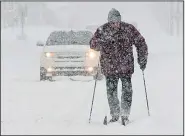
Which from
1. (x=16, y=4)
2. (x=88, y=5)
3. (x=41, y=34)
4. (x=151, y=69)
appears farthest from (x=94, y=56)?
(x=88, y=5)

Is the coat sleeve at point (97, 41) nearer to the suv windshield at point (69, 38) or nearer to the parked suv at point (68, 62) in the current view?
the parked suv at point (68, 62)

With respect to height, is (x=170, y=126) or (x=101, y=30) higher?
(x=101, y=30)

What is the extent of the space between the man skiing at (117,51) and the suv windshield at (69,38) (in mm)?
7558

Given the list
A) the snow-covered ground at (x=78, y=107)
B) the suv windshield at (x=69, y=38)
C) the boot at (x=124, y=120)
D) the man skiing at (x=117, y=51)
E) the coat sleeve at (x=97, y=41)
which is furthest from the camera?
the suv windshield at (x=69, y=38)

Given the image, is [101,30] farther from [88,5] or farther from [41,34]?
[88,5]

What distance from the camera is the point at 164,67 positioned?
762 inches

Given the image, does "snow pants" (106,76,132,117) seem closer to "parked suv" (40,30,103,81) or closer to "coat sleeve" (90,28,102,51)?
"coat sleeve" (90,28,102,51)

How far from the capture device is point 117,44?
8.13 meters

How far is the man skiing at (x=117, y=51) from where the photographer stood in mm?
8062

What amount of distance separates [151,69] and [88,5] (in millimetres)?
77627

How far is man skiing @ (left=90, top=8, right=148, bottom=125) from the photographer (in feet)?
26.5

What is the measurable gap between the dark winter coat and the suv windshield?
25.0ft

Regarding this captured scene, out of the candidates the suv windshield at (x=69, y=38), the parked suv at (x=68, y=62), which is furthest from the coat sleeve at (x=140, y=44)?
the suv windshield at (x=69, y=38)

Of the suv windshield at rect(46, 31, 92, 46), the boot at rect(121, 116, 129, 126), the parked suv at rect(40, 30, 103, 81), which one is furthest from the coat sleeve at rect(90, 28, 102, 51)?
the suv windshield at rect(46, 31, 92, 46)
